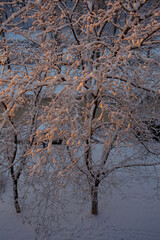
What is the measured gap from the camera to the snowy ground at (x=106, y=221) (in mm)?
6539

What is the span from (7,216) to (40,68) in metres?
5.18

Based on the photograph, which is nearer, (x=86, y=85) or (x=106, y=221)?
(x=86, y=85)

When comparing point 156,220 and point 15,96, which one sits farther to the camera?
point 156,220

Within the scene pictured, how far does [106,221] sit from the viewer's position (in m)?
6.99

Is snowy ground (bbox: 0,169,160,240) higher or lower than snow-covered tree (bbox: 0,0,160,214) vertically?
lower

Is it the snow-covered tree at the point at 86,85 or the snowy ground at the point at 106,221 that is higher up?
the snow-covered tree at the point at 86,85

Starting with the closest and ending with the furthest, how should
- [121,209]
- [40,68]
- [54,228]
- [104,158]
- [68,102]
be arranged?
1. [68,102]
2. [40,68]
3. [104,158]
4. [54,228]
5. [121,209]

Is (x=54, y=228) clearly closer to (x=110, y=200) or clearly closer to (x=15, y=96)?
(x=110, y=200)

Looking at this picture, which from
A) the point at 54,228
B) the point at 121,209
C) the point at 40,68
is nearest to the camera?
the point at 40,68

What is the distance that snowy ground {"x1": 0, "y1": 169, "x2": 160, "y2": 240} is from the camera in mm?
6539

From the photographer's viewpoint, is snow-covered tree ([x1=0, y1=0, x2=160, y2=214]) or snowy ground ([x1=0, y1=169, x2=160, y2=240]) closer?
snow-covered tree ([x1=0, y1=0, x2=160, y2=214])

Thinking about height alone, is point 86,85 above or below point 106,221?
above

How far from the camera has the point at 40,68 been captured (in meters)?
4.83

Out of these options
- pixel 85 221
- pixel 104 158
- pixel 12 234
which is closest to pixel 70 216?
pixel 85 221
